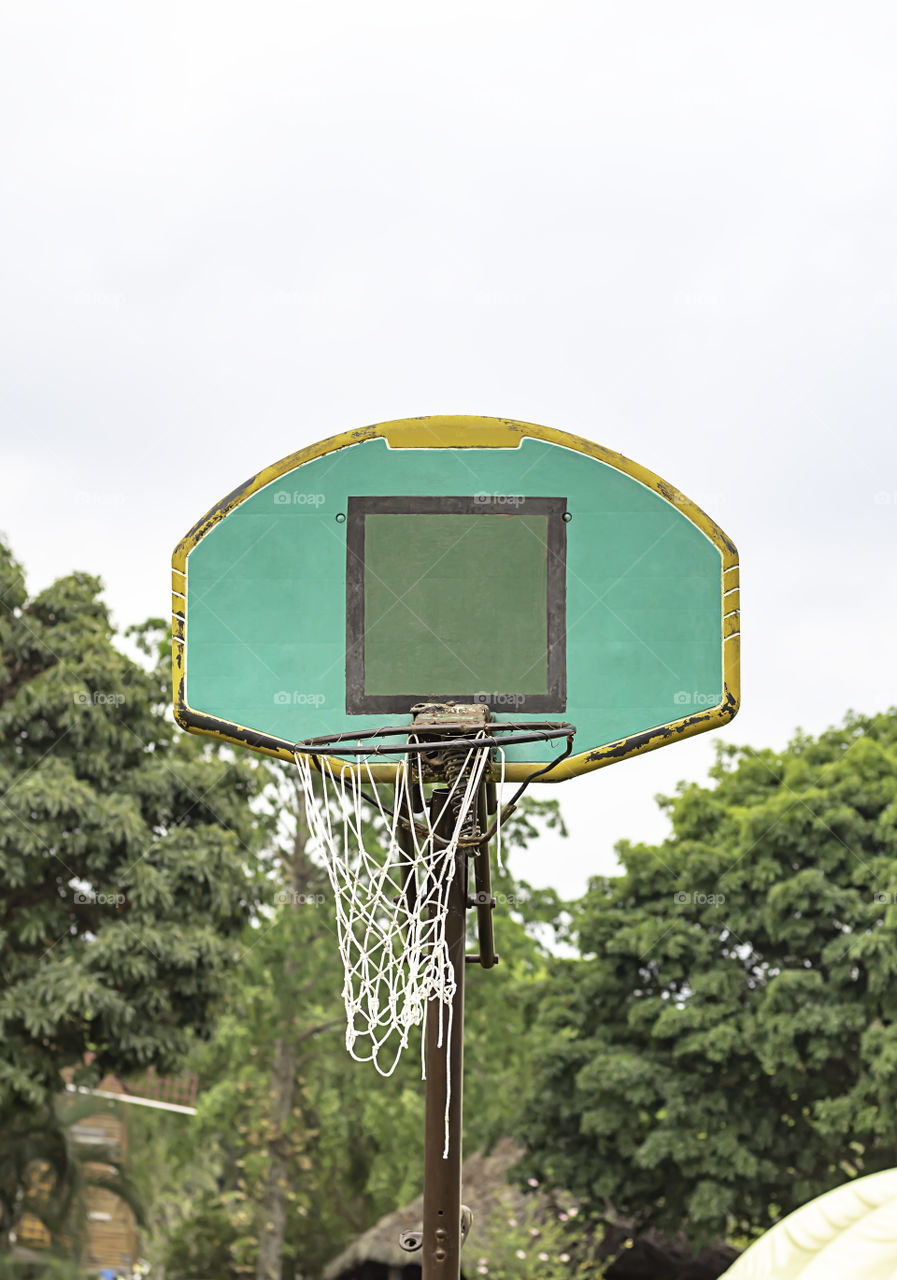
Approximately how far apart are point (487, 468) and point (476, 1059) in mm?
8876

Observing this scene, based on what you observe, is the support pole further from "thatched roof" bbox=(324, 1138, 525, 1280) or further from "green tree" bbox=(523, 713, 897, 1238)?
"thatched roof" bbox=(324, 1138, 525, 1280)

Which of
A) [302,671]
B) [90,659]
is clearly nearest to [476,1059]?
[90,659]

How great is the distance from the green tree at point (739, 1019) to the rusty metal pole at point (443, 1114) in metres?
6.64

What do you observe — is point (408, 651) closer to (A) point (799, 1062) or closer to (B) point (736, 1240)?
(A) point (799, 1062)

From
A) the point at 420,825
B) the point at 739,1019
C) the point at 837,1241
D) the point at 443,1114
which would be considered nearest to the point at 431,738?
the point at 420,825

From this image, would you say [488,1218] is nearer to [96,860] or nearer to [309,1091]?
[309,1091]

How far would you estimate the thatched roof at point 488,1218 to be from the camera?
1123 centimetres

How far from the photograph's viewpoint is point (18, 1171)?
34.6 ft

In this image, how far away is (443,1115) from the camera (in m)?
3.80

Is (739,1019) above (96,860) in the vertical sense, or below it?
below

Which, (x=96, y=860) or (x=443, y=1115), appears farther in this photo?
(x=96, y=860)

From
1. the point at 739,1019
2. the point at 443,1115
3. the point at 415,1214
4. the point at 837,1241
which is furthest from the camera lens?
the point at 415,1214

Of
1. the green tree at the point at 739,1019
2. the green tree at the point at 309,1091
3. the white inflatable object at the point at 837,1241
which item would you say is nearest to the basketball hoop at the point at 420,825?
the white inflatable object at the point at 837,1241

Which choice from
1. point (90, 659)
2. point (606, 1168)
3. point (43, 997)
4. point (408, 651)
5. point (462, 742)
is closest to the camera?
point (462, 742)
